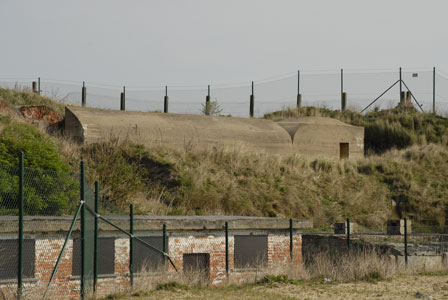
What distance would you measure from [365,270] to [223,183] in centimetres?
1135

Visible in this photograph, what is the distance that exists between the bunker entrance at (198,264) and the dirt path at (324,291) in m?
1.02

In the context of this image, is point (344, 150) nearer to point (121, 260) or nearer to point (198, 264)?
point (198, 264)

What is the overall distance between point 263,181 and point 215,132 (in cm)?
340

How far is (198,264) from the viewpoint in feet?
54.4

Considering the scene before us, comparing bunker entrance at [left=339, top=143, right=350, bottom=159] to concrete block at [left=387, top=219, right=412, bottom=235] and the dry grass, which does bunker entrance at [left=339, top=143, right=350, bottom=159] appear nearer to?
concrete block at [left=387, top=219, right=412, bottom=235]

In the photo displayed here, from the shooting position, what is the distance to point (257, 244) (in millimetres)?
20719

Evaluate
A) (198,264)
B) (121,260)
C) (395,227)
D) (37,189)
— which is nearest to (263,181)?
(395,227)

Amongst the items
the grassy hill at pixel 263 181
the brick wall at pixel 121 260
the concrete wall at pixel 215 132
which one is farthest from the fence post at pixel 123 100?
the brick wall at pixel 121 260

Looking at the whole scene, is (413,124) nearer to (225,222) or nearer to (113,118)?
(113,118)

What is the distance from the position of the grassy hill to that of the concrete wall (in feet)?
2.35

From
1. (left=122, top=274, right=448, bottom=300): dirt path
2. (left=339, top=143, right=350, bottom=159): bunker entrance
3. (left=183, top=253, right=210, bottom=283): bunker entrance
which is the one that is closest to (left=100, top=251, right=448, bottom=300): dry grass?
→ (left=122, top=274, right=448, bottom=300): dirt path

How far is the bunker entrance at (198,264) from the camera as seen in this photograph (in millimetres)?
15592

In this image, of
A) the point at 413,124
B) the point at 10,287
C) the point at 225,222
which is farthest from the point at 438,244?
the point at 413,124

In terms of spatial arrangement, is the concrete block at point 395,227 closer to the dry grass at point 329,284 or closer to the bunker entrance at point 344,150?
the dry grass at point 329,284
